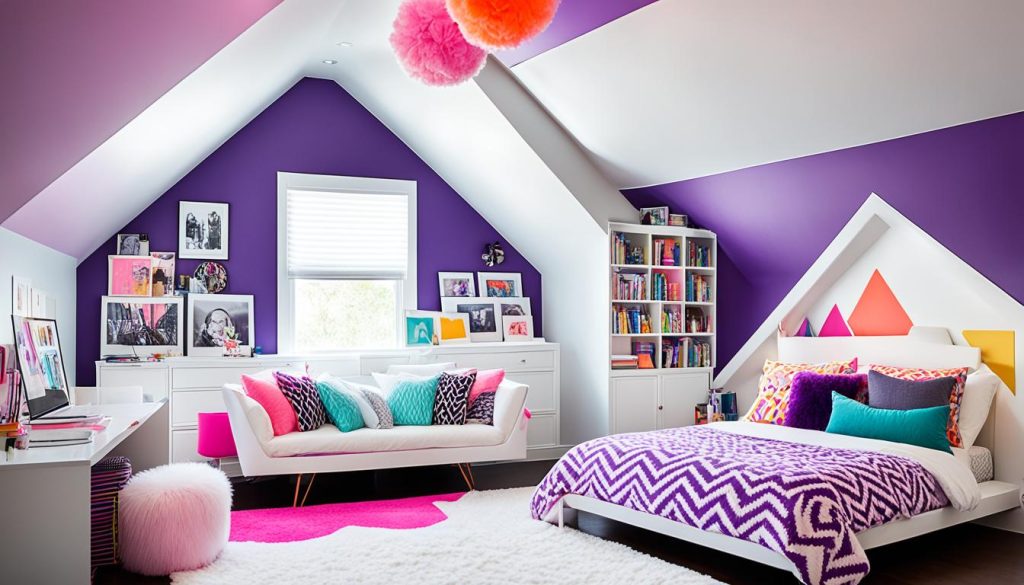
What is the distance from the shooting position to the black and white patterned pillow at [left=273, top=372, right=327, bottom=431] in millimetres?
5193

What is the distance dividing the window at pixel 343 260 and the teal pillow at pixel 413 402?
1186 millimetres

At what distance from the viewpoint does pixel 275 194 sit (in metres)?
6.41

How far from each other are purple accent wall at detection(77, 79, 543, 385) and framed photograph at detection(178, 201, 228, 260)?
5 cm

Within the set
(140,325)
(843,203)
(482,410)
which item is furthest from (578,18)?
(140,325)

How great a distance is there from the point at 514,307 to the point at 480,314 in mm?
308

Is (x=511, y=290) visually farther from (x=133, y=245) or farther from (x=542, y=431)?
(x=133, y=245)

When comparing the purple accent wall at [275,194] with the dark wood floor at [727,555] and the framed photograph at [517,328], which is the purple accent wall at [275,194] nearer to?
the framed photograph at [517,328]

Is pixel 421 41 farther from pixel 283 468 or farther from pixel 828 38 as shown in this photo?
pixel 283 468

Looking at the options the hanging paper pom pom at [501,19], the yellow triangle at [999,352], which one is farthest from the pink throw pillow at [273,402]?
the yellow triangle at [999,352]

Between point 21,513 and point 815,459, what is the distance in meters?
3.21

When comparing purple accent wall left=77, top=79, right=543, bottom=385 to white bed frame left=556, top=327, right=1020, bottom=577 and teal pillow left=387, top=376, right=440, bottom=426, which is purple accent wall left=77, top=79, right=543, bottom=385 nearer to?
teal pillow left=387, top=376, right=440, bottom=426

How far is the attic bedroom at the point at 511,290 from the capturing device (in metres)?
3.41

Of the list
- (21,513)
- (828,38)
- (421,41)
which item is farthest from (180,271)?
(828,38)

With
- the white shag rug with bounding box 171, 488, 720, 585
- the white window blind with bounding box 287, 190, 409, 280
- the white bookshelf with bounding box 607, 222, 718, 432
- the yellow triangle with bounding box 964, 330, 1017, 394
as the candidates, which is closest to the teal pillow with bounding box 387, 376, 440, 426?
the white shag rug with bounding box 171, 488, 720, 585
